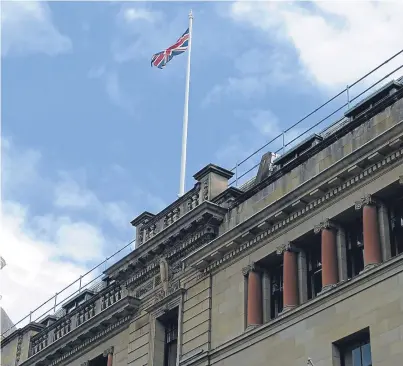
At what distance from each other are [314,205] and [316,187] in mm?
664

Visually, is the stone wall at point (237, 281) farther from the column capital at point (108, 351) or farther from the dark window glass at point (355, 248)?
the column capital at point (108, 351)

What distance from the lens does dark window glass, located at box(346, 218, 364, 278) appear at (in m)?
29.4

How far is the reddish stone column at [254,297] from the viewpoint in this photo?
104ft

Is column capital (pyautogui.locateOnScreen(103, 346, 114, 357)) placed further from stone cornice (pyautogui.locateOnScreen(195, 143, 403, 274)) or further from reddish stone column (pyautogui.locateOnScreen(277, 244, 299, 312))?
reddish stone column (pyautogui.locateOnScreen(277, 244, 299, 312))

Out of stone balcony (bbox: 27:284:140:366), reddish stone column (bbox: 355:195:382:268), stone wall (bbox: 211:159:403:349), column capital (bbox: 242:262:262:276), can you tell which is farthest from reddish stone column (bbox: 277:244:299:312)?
stone balcony (bbox: 27:284:140:366)

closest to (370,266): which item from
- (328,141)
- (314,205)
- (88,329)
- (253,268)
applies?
(314,205)

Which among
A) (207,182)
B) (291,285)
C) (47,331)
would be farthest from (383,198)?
(47,331)

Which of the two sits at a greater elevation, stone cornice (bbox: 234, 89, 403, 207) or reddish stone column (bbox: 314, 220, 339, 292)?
stone cornice (bbox: 234, 89, 403, 207)

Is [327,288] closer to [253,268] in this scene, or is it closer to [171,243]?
[253,268]

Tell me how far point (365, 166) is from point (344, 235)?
234cm

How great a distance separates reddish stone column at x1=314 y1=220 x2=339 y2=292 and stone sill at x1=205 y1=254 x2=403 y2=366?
19.0 inches

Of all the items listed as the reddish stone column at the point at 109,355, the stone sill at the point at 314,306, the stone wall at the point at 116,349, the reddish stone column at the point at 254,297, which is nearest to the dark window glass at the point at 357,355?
the stone sill at the point at 314,306

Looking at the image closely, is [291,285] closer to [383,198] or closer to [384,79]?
→ [383,198]

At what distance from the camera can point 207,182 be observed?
120ft
